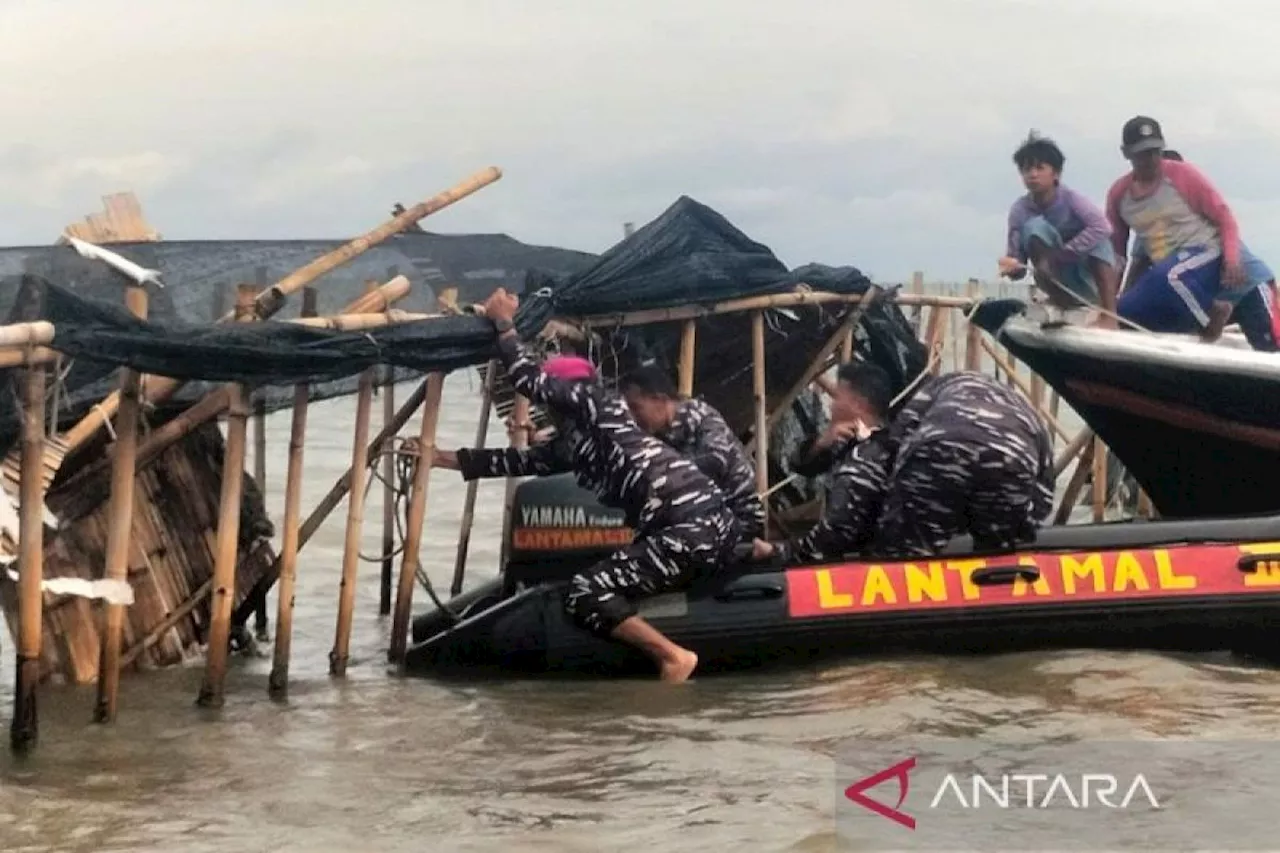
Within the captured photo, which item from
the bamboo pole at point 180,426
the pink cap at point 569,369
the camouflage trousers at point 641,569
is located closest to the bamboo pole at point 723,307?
the pink cap at point 569,369

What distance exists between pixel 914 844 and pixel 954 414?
3256mm

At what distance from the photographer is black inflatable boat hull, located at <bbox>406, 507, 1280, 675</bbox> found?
29.7ft

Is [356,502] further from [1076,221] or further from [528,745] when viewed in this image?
[1076,221]

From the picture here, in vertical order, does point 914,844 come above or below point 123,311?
below

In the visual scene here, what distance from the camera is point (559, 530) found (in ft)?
32.7

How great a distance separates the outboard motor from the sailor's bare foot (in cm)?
100

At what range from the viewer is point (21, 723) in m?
7.36

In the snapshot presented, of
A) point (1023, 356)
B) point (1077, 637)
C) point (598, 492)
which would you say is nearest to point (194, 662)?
point (598, 492)

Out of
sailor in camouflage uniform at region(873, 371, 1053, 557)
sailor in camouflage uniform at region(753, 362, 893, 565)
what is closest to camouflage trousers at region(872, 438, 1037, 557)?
sailor in camouflage uniform at region(873, 371, 1053, 557)

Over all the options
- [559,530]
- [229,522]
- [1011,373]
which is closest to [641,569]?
[559,530]

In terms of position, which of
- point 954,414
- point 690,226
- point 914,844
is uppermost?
point 690,226

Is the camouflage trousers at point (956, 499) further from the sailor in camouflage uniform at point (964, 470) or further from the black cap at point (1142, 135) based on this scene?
the black cap at point (1142, 135)

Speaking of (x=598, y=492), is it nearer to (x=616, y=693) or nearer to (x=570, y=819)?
(x=616, y=693)

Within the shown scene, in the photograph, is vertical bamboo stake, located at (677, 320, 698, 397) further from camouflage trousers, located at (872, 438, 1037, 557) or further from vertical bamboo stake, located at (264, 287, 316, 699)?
vertical bamboo stake, located at (264, 287, 316, 699)
